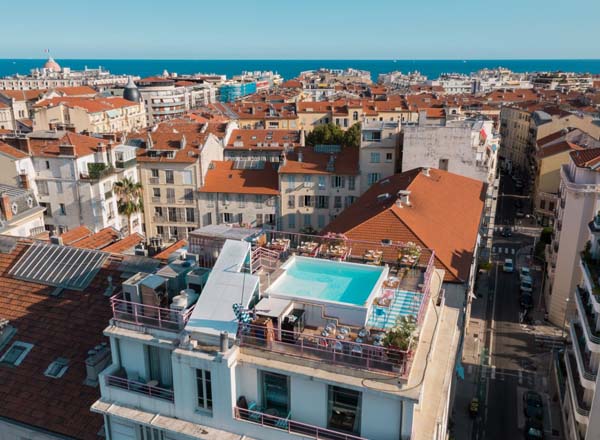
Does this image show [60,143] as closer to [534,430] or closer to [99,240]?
[99,240]

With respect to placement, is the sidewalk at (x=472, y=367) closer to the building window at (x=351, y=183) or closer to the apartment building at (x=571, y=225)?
the apartment building at (x=571, y=225)

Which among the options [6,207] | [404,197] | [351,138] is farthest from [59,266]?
[351,138]

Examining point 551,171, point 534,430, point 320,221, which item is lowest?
point 534,430

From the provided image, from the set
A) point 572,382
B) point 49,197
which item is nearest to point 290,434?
point 572,382

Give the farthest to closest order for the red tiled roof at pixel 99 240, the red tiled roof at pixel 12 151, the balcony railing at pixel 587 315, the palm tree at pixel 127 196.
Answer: the palm tree at pixel 127 196 < the red tiled roof at pixel 12 151 < the red tiled roof at pixel 99 240 < the balcony railing at pixel 587 315

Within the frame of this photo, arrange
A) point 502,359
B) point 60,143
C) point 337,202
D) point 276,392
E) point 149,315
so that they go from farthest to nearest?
point 337,202 → point 60,143 → point 502,359 → point 149,315 → point 276,392

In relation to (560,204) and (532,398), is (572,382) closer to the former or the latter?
(532,398)

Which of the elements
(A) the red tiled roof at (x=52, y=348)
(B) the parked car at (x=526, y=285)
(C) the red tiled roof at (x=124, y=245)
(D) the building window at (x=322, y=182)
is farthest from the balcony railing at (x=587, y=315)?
(D) the building window at (x=322, y=182)
